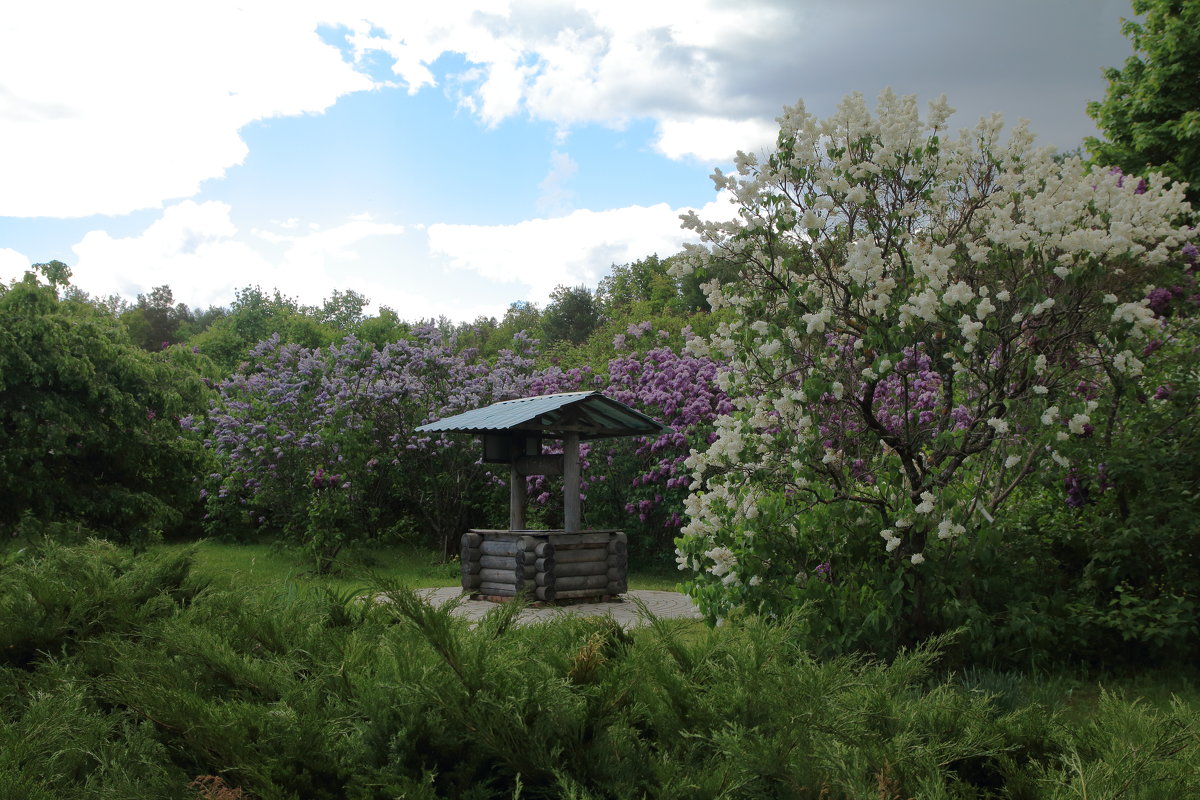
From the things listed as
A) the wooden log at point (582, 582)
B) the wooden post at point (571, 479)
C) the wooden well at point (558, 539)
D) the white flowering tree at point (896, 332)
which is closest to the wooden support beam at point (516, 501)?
the wooden well at point (558, 539)

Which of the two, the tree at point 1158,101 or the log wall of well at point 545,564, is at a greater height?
the tree at point 1158,101

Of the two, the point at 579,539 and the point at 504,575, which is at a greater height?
the point at 579,539

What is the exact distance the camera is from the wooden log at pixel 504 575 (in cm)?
1052

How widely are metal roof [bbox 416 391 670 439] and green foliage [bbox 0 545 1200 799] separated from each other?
26.3 feet

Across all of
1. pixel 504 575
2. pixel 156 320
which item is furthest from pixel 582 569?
pixel 156 320

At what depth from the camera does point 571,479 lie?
35.6 feet

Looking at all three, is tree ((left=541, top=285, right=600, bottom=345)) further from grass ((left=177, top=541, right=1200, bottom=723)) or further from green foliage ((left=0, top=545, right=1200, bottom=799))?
green foliage ((left=0, top=545, right=1200, bottom=799))

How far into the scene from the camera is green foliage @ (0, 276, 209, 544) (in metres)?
10.9

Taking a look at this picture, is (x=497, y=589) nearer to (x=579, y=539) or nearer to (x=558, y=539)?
(x=558, y=539)

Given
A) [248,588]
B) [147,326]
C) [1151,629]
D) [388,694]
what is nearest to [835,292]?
[1151,629]

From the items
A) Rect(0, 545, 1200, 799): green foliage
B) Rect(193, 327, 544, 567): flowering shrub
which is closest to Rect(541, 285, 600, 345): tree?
Rect(193, 327, 544, 567): flowering shrub

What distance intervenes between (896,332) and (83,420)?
1008 centimetres

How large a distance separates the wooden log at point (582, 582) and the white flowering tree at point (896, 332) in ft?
15.8

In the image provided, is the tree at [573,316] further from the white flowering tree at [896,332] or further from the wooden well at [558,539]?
the white flowering tree at [896,332]
